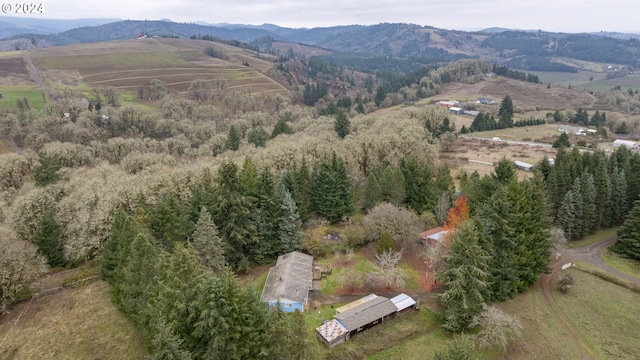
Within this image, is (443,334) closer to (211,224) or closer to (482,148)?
(211,224)

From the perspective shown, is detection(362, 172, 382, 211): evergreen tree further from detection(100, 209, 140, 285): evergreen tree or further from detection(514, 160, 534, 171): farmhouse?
detection(514, 160, 534, 171): farmhouse

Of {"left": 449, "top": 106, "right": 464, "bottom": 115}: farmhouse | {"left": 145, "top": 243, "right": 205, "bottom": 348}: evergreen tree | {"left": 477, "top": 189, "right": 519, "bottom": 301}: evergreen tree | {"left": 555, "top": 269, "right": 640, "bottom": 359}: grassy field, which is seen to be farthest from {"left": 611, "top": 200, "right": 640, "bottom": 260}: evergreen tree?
{"left": 449, "top": 106, "right": 464, "bottom": 115}: farmhouse

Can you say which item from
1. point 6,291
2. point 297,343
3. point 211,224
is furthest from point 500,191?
point 6,291

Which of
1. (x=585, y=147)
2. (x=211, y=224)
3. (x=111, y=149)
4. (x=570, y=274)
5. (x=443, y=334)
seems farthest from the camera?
(x=585, y=147)

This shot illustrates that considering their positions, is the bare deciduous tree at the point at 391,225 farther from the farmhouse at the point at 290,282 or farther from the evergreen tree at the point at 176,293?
the evergreen tree at the point at 176,293

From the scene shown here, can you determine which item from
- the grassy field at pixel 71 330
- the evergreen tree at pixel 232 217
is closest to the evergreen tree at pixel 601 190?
the evergreen tree at pixel 232 217

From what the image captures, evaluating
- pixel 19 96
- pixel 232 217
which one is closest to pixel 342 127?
pixel 232 217
